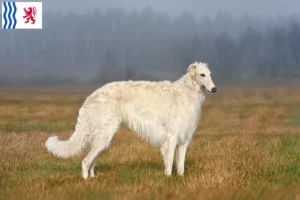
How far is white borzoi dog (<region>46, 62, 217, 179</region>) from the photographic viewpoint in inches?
471

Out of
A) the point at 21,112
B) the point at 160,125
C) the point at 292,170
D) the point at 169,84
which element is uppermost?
the point at 169,84

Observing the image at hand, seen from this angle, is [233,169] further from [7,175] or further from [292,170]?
[7,175]

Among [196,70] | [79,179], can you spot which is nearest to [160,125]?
[196,70]

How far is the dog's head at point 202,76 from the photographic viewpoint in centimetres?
1208

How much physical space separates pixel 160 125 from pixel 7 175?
4058mm

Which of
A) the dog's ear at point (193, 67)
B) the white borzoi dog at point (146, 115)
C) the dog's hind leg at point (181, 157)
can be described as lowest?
the dog's hind leg at point (181, 157)

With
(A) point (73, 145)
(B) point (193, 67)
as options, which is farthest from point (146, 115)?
(A) point (73, 145)

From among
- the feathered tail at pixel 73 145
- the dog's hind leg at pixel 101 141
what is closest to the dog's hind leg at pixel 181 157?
the dog's hind leg at pixel 101 141

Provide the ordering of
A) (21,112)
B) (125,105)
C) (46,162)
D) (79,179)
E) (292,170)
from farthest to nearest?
Result: (21,112), (46,162), (292,170), (125,105), (79,179)

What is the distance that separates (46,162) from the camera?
51.5ft

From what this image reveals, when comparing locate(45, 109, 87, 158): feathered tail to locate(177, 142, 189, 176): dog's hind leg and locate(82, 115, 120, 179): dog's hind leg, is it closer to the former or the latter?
locate(82, 115, 120, 179): dog's hind leg

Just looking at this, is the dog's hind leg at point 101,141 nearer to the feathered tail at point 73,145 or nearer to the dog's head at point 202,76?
the feathered tail at point 73,145

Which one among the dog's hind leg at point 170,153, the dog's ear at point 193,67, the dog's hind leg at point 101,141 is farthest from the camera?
the dog's ear at point 193,67

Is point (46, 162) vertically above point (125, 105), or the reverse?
point (125, 105)
